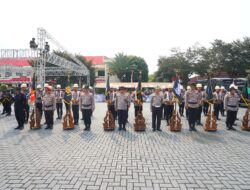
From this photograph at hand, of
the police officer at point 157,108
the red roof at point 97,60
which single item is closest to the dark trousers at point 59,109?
the police officer at point 157,108

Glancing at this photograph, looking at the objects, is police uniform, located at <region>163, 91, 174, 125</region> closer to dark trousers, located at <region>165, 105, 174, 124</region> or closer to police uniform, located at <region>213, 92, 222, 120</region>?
dark trousers, located at <region>165, 105, 174, 124</region>

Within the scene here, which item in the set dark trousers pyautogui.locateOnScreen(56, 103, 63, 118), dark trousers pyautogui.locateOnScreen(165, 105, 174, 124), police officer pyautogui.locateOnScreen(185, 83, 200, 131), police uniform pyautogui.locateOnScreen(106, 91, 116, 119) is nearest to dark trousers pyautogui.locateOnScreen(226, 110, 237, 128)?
police officer pyautogui.locateOnScreen(185, 83, 200, 131)

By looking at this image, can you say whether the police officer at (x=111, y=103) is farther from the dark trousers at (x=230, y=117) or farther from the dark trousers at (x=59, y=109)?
the dark trousers at (x=230, y=117)

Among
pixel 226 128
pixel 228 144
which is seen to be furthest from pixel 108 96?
pixel 228 144

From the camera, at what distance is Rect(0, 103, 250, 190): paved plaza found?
479 cm

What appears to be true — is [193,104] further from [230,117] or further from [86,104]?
[86,104]

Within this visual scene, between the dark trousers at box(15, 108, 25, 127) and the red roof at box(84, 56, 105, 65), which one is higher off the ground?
the red roof at box(84, 56, 105, 65)

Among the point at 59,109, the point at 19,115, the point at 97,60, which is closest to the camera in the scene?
the point at 19,115

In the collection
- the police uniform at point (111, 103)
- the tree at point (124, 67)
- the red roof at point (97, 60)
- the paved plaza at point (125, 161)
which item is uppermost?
the red roof at point (97, 60)

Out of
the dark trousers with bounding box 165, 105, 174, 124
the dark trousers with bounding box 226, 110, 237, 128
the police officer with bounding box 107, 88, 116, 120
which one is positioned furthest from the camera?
the police officer with bounding box 107, 88, 116, 120

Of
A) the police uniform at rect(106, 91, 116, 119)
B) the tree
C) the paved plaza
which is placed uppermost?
the tree

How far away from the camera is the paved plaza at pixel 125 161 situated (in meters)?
4.79

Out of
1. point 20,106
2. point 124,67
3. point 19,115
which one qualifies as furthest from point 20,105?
point 124,67

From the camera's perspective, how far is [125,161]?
6.08 m
